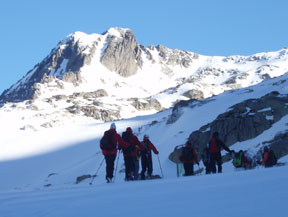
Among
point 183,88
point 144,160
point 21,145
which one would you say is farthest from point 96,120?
point 144,160

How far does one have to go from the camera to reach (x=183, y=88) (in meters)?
184

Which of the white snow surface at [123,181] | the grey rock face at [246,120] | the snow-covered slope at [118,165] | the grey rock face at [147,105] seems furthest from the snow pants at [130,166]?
the grey rock face at [147,105]

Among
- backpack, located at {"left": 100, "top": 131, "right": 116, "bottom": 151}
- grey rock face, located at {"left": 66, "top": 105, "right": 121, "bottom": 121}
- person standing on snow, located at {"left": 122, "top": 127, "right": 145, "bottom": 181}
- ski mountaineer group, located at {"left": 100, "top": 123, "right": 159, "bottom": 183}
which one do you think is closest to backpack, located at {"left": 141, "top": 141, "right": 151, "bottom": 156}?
ski mountaineer group, located at {"left": 100, "top": 123, "right": 159, "bottom": 183}

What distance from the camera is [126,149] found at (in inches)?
590

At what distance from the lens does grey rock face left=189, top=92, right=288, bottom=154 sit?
3300cm

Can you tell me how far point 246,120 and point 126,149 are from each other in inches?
809

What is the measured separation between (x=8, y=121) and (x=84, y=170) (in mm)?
84555

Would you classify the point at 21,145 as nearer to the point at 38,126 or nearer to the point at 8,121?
the point at 38,126

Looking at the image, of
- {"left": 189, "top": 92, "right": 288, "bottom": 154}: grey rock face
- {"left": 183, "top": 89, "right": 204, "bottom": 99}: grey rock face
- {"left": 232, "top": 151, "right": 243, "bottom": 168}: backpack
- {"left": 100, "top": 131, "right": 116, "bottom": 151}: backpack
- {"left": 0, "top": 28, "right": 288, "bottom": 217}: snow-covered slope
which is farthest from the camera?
{"left": 183, "top": 89, "right": 204, "bottom": 99}: grey rock face

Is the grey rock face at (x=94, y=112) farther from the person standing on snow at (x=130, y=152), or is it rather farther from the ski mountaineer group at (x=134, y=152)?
the person standing on snow at (x=130, y=152)

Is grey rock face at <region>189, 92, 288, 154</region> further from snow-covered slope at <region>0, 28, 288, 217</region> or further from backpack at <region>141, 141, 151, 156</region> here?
backpack at <region>141, 141, 151, 156</region>

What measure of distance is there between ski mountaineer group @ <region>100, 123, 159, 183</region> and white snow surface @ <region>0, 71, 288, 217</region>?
96 cm

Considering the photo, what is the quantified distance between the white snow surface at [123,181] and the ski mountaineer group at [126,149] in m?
0.96

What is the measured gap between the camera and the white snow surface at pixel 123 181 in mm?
6125
